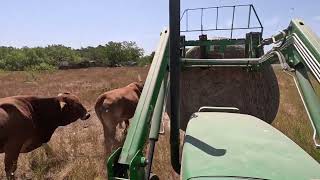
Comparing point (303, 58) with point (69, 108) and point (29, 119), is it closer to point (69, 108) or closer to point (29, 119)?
point (29, 119)

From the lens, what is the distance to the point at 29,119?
8383mm

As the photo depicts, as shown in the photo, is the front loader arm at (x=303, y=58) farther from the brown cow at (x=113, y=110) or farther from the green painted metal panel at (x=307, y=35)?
the brown cow at (x=113, y=110)

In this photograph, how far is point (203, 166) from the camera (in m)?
2.98

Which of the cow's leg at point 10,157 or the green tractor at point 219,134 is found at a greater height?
the green tractor at point 219,134

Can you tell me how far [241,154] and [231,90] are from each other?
14.8ft

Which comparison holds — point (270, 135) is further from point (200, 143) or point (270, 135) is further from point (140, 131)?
point (140, 131)

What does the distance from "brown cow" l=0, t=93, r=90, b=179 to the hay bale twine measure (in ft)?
9.22

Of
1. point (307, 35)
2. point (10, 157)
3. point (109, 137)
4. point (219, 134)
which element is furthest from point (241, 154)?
point (109, 137)

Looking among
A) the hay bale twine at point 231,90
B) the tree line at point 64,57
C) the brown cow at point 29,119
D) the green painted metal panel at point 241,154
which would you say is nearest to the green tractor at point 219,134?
the green painted metal panel at point 241,154

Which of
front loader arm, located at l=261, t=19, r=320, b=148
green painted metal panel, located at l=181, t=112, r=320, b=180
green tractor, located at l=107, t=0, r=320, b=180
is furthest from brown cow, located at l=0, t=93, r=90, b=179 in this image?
front loader arm, located at l=261, t=19, r=320, b=148

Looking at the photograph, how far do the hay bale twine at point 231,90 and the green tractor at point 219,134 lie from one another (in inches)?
74.1

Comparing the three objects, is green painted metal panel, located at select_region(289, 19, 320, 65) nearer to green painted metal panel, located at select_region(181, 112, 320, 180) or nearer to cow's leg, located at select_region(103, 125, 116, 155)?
green painted metal panel, located at select_region(181, 112, 320, 180)

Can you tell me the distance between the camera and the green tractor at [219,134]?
296cm

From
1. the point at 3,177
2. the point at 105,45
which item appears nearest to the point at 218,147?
the point at 3,177
